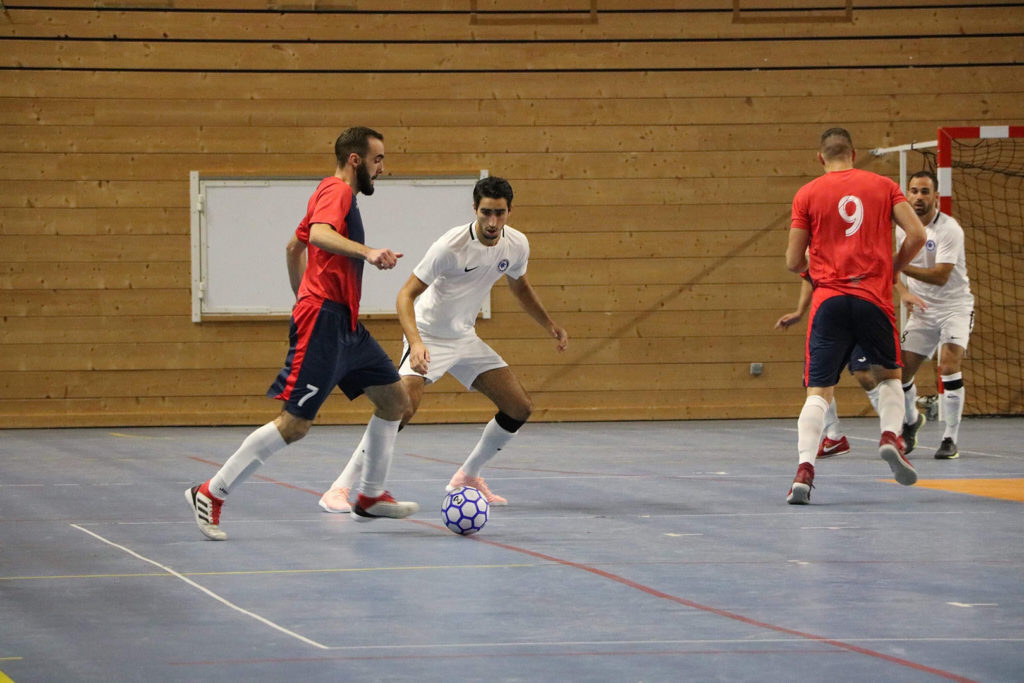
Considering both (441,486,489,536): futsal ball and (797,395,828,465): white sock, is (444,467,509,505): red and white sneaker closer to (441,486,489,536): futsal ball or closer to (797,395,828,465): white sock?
(441,486,489,536): futsal ball

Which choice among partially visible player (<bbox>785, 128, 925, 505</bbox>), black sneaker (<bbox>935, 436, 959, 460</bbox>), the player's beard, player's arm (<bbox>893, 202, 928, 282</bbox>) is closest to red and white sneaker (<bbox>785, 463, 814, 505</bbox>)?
partially visible player (<bbox>785, 128, 925, 505</bbox>)

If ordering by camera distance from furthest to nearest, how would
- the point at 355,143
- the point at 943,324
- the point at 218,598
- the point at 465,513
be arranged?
1. the point at 943,324
2. the point at 355,143
3. the point at 465,513
4. the point at 218,598

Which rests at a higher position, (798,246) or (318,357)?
(798,246)

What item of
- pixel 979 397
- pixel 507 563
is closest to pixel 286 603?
pixel 507 563

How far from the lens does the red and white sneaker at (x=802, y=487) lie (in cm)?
684

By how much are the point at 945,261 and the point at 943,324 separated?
0.52 meters

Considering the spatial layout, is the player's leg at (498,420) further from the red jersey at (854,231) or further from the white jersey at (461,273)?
the red jersey at (854,231)

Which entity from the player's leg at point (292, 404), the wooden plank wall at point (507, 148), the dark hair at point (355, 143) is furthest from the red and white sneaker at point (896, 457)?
the wooden plank wall at point (507, 148)

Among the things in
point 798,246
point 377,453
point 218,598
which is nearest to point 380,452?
point 377,453

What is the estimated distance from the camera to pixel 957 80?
1388 centimetres

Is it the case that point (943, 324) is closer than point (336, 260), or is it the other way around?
point (336, 260)

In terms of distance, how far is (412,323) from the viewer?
6344 mm

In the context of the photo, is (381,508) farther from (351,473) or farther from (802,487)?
(802,487)

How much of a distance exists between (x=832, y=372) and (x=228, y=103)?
27.3 feet
